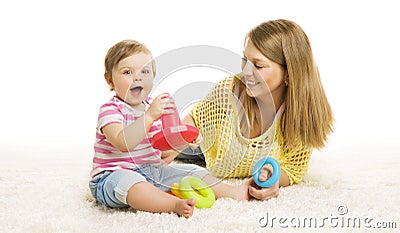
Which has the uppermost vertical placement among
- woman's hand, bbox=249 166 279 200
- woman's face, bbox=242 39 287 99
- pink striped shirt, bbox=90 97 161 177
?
woman's face, bbox=242 39 287 99

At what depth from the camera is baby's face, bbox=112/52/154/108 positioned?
3.98 ft

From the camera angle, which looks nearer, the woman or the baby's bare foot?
the baby's bare foot

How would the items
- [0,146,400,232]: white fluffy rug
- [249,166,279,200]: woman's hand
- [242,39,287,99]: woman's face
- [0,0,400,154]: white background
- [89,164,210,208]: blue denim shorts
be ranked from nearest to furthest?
1. [0,146,400,232]: white fluffy rug
2. [89,164,210,208]: blue denim shorts
3. [249,166,279,200]: woman's hand
4. [242,39,287,99]: woman's face
5. [0,0,400,154]: white background

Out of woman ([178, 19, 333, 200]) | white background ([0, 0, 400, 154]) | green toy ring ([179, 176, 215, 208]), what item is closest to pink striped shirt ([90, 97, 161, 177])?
green toy ring ([179, 176, 215, 208])

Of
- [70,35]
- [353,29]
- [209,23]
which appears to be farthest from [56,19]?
[353,29]

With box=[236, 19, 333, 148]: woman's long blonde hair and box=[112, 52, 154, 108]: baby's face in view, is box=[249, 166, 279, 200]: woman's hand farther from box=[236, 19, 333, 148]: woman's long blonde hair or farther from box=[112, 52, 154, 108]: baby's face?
box=[112, 52, 154, 108]: baby's face

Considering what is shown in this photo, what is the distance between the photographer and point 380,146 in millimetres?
2088

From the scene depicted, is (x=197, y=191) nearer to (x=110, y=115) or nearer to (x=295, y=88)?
(x=110, y=115)

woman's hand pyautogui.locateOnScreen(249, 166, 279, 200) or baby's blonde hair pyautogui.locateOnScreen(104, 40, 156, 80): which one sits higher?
baby's blonde hair pyautogui.locateOnScreen(104, 40, 156, 80)

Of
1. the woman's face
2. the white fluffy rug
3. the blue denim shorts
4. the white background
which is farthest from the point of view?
the white background

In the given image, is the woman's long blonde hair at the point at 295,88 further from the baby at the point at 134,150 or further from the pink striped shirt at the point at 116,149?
the pink striped shirt at the point at 116,149

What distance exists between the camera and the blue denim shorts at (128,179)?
1.15 m

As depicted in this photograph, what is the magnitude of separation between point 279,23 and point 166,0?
965 millimetres

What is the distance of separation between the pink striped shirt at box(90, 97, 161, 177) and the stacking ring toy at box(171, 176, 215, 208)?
10cm
